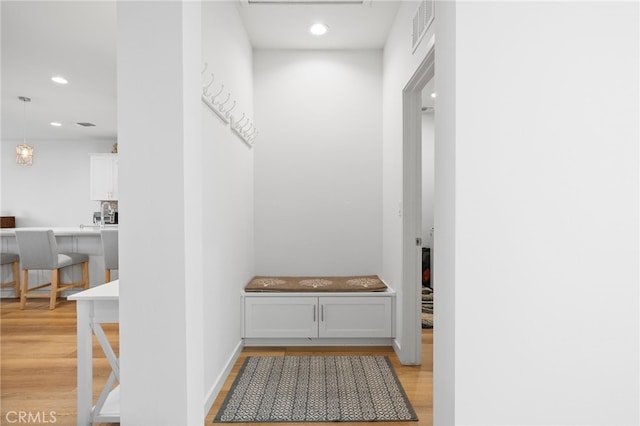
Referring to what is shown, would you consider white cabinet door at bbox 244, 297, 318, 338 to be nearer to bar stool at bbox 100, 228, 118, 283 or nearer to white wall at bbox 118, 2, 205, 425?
white wall at bbox 118, 2, 205, 425

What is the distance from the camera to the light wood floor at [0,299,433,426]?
7.16 ft

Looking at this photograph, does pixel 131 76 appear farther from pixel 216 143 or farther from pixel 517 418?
pixel 517 418

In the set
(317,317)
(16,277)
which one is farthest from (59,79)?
(317,317)

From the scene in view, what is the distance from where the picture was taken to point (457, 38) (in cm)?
123

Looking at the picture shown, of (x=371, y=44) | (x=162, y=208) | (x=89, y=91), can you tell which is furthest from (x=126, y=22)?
(x=89, y=91)

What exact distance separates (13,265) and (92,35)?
3.51m

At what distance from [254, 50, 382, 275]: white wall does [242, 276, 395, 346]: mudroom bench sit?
23.5 inches

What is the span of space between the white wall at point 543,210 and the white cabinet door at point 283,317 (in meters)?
1.99

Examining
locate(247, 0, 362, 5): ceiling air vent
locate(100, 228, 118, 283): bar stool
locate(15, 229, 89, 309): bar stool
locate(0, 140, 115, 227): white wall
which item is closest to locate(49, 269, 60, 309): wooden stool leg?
locate(15, 229, 89, 309): bar stool

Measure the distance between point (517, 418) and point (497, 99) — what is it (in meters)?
1.06

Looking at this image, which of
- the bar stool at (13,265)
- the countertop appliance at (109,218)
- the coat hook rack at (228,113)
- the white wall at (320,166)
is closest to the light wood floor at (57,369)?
the white wall at (320,166)

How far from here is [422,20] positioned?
226 cm

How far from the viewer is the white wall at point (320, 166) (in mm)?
3736

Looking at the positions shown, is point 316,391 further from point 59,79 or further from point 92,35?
point 59,79
